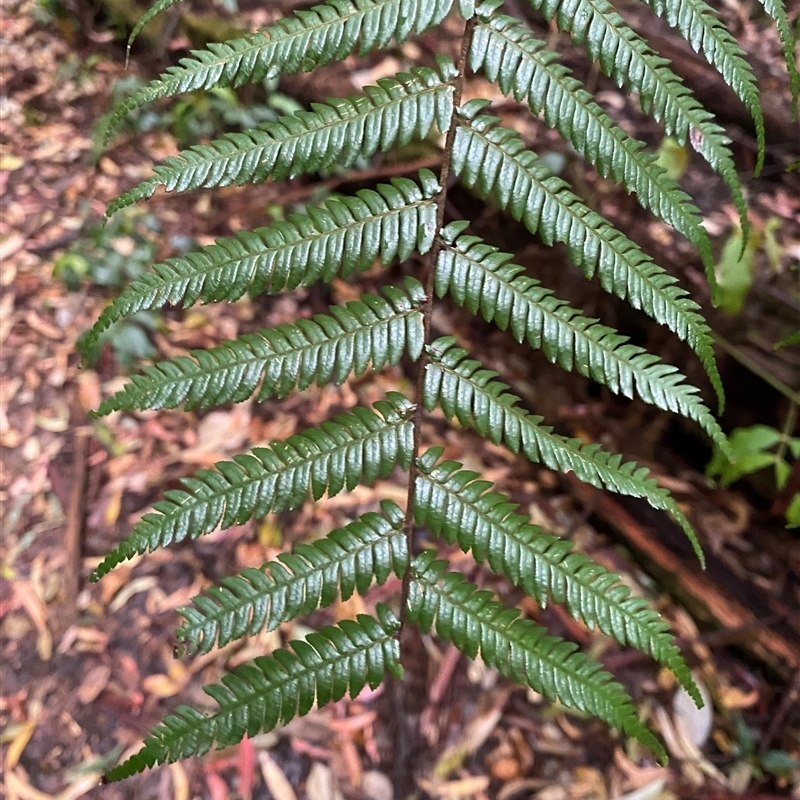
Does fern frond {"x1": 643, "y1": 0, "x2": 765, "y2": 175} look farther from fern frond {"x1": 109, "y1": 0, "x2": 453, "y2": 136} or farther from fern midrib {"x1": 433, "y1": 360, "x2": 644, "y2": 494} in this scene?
fern midrib {"x1": 433, "y1": 360, "x2": 644, "y2": 494}

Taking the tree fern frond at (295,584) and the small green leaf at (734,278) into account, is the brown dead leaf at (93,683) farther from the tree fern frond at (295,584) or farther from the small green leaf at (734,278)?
the small green leaf at (734,278)

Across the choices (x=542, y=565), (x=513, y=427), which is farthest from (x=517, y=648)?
(x=513, y=427)

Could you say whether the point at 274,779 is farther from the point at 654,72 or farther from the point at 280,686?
the point at 654,72

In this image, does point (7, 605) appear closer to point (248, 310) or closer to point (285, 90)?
point (248, 310)

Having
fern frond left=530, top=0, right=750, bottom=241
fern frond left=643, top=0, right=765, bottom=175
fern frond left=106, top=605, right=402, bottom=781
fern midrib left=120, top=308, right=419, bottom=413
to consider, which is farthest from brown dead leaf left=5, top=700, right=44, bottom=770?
fern frond left=643, top=0, right=765, bottom=175

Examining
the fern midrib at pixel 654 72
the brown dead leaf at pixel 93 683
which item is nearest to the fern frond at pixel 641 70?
the fern midrib at pixel 654 72

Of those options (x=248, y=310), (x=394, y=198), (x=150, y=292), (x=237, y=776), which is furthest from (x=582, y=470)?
(x=248, y=310)
